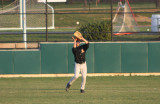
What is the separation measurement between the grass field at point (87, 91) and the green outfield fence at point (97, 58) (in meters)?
0.58

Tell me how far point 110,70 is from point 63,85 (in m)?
3.15

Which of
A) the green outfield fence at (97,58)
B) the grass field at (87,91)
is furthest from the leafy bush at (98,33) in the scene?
the grass field at (87,91)

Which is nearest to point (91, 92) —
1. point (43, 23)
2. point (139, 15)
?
point (43, 23)

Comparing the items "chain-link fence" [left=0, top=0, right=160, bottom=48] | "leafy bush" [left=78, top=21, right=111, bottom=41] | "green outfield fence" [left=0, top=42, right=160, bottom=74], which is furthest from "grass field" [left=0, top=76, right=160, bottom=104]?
"leafy bush" [left=78, top=21, right=111, bottom=41]

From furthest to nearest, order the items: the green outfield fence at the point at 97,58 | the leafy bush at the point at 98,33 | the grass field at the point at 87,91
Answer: the leafy bush at the point at 98,33
the green outfield fence at the point at 97,58
the grass field at the point at 87,91

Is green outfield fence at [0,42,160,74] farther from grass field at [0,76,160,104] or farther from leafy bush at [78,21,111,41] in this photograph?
leafy bush at [78,21,111,41]

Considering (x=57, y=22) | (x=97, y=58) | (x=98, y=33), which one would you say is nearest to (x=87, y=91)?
(x=97, y=58)

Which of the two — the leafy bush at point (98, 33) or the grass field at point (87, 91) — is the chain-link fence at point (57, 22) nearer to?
the leafy bush at point (98, 33)

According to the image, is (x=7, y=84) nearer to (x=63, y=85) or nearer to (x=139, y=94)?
(x=63, y=85)

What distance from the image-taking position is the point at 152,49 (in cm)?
1631

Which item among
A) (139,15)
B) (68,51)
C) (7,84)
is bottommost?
(7,84)

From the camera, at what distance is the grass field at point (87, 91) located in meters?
10.4

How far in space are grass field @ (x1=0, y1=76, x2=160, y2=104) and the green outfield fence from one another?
0.58 meters

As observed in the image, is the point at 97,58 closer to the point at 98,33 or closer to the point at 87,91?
the point at 98,33
